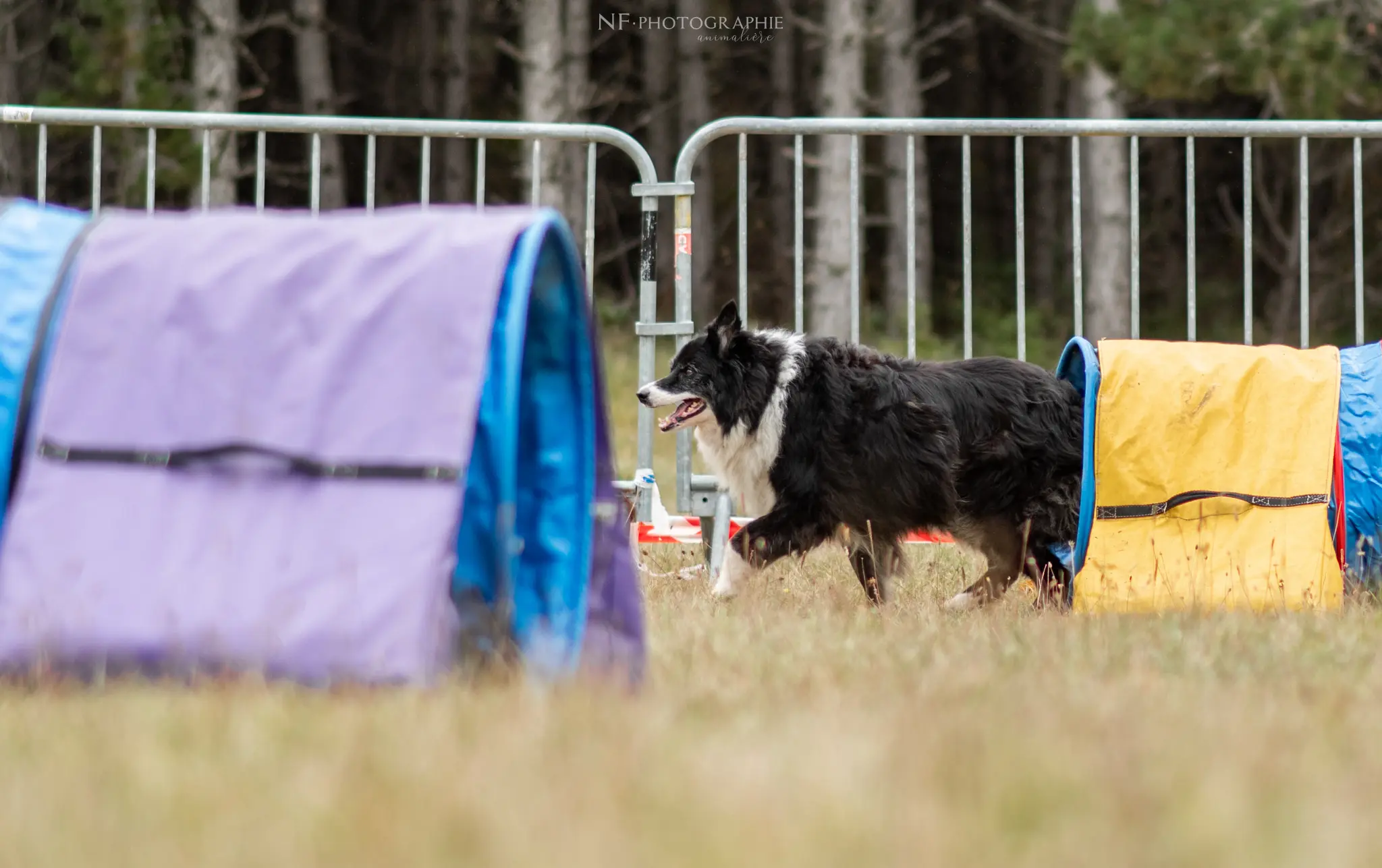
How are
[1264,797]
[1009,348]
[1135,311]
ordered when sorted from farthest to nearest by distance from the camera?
[1009,348] < [1135,311] < [1264,797]

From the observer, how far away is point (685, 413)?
575cm

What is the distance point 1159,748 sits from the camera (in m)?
2.76

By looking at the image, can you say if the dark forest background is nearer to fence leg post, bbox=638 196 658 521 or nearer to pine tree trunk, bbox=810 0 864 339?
pine tree trunk, bbox=810 0 864 339

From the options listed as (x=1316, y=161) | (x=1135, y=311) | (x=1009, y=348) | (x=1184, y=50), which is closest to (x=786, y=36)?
(x=1009, y=348)

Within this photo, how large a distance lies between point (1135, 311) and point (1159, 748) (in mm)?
4333

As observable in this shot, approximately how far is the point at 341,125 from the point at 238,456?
3.45m

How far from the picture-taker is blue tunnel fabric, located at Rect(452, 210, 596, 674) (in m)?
3.07

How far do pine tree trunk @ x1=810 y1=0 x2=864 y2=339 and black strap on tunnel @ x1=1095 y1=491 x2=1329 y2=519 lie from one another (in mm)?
10871

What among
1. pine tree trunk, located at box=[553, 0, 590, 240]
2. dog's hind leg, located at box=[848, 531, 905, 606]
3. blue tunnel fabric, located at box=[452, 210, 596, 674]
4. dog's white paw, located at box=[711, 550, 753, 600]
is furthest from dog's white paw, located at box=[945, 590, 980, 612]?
pine tree trunk, located at box=[553, 0, 590, 240]

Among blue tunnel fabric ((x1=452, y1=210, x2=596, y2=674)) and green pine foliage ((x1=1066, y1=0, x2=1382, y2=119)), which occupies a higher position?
green pine foliage ((x1=1066, y1=0, x2=1382, y2=119))

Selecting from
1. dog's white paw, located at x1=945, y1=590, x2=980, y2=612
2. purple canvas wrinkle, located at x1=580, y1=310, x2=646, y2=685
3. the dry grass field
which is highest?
purple canvas wrinkle, located at x1=580, y1=310, x2=646, y2=685

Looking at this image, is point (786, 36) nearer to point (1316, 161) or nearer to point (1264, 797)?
point (1316, 161)

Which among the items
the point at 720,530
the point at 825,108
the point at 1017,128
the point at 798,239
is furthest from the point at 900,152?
the point at 720,530

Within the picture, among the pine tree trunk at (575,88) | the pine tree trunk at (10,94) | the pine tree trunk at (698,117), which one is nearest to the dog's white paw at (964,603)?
the pine tree trunk at (575,88)
